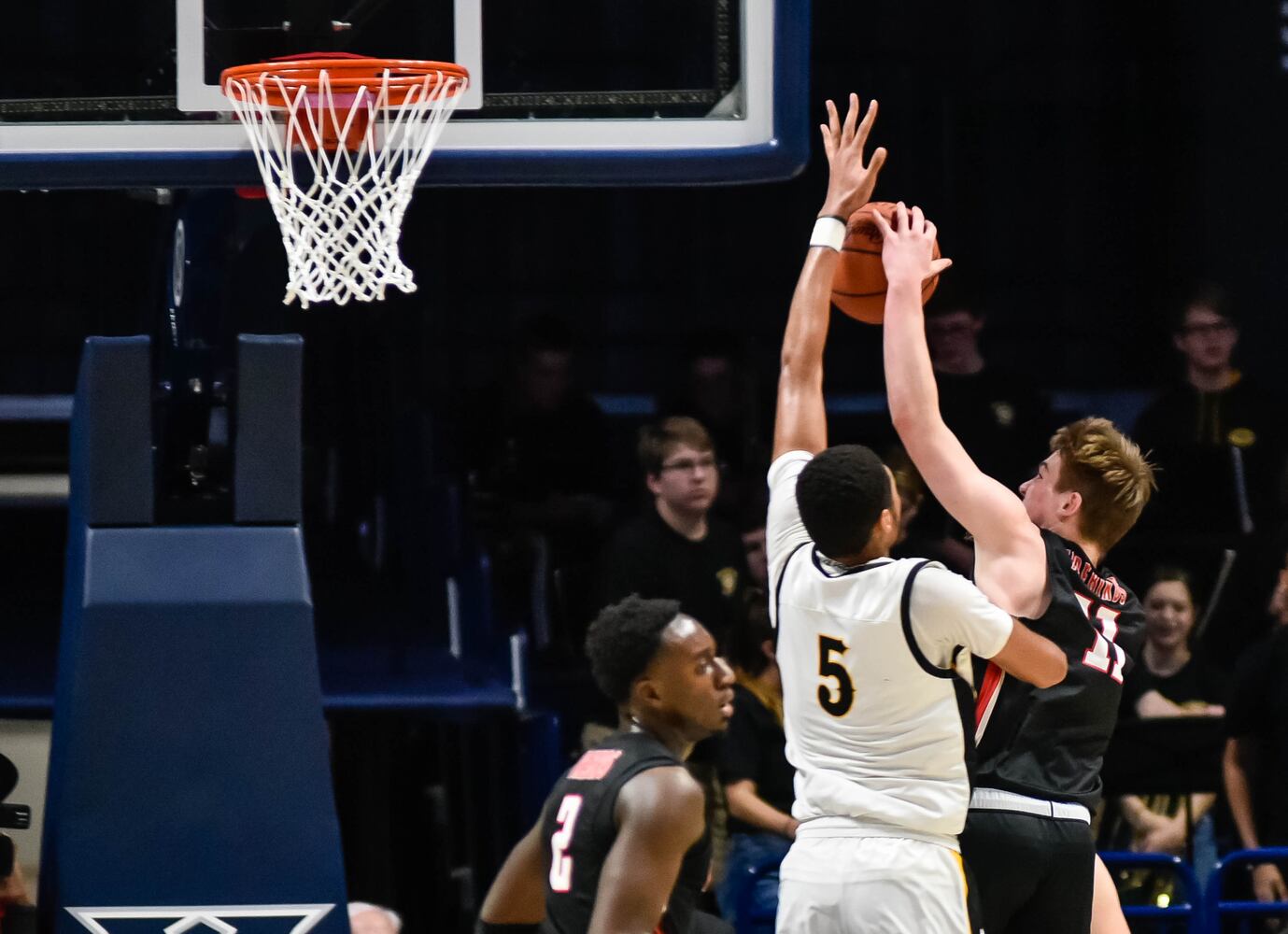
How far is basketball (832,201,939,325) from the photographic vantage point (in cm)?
406

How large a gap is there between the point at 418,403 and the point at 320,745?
4.27 m

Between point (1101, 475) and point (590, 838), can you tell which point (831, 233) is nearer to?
point (1101, 475)

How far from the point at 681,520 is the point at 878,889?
10.6 ft

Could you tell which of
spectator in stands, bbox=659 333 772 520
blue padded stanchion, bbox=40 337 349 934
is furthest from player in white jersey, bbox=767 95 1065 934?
spectator in stands, bbox=659 333 772 520

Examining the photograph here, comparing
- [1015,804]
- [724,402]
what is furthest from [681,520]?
[1015,804]

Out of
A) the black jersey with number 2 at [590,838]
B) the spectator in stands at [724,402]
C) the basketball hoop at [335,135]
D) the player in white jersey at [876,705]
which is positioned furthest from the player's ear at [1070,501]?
the spectator in stands at [724,402]

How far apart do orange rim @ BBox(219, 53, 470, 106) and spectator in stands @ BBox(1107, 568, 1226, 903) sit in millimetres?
3232

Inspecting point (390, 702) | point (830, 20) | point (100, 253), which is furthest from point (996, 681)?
point (100, 253)

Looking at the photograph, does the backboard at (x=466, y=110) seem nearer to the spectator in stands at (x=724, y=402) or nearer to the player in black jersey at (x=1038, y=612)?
the player in black jersey at (x=1038, y=612)

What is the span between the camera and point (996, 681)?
3.86m

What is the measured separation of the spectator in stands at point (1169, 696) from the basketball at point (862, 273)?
2.63m

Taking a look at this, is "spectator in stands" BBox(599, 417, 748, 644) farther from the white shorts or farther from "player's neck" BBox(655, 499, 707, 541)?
the white shorts

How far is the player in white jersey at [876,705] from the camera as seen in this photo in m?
3.38

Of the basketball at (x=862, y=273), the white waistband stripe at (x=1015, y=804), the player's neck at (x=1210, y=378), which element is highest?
the basketball at (x=862, y=273)
